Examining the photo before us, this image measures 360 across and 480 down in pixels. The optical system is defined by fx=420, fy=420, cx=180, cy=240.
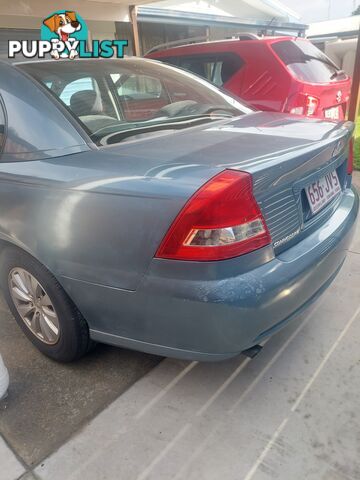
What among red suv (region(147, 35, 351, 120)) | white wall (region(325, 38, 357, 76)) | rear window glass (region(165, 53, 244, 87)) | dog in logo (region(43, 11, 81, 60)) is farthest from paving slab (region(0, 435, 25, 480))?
white wall (region(325, 38, 357, 76))

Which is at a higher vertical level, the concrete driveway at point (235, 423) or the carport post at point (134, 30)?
the carport post at point (134, 30)

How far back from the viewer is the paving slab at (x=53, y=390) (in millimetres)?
1925

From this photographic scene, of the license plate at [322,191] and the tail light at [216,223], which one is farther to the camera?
the license plate at [322,191]

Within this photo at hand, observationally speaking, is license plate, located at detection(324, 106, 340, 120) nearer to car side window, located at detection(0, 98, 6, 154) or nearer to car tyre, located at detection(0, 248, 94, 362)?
car side window, located at detection(0, 98, 6, 154)

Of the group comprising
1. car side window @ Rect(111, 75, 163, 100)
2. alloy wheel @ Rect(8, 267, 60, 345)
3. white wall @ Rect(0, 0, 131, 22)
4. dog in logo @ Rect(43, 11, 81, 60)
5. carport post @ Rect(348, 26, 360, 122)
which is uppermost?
white wall @ Rect(0, 0, 131, 22)

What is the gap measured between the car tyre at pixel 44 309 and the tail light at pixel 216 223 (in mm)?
735

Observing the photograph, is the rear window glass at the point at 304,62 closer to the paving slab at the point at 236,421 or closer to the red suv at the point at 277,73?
the red suv at the point at 277,73

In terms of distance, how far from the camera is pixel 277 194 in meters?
1.78

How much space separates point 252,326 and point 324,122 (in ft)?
4.74

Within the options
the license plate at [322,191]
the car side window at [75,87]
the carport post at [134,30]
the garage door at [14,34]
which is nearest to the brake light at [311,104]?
the license plate at [322,191]

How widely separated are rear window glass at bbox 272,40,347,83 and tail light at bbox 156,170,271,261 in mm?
3385

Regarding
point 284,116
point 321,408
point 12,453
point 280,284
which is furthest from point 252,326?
point 284,116

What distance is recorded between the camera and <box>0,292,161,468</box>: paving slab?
6.31 ft

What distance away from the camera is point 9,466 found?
1.78m
